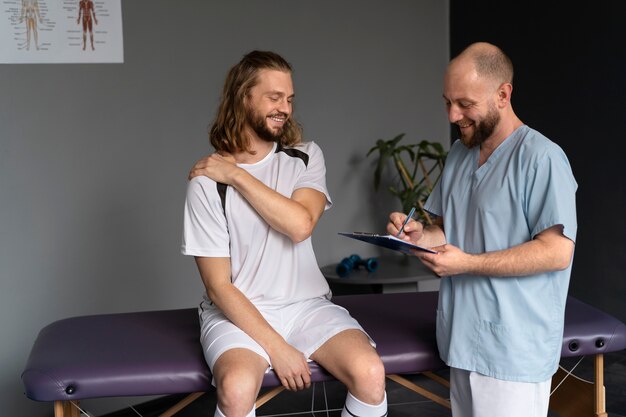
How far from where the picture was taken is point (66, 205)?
2.78 m

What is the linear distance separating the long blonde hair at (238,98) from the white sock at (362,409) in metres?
0.74

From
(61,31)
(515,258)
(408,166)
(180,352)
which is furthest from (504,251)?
(408,166)

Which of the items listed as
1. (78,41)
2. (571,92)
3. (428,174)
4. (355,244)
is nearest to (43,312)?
(78,41)

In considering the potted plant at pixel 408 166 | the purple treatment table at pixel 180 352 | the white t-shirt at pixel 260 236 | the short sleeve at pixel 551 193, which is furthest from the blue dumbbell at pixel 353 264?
the short sleeve at pixel 551 193

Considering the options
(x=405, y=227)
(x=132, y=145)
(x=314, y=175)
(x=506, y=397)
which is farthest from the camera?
(x=132, y=145)

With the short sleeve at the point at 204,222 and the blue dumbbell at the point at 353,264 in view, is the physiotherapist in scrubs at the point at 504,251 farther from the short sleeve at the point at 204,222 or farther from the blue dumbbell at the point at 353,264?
the blue dumbbell at the point at 353,264

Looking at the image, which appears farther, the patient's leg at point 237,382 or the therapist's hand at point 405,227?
the therapist's hand at point 405,227

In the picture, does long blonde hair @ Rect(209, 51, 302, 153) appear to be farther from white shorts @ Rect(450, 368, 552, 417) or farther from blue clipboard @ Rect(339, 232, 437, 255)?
white shorts @ Rect(450, 368, 552, 417)

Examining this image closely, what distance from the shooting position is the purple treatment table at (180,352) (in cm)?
196

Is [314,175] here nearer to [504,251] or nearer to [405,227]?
[405,227]

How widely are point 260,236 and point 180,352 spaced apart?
1.23 ft

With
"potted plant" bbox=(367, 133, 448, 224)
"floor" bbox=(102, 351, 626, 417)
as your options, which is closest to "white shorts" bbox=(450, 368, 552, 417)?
"floor" bbox=(102, 351, 626, 417)

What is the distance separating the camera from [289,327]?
2.10 m

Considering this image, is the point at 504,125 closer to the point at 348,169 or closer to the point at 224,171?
the point at 224,171
